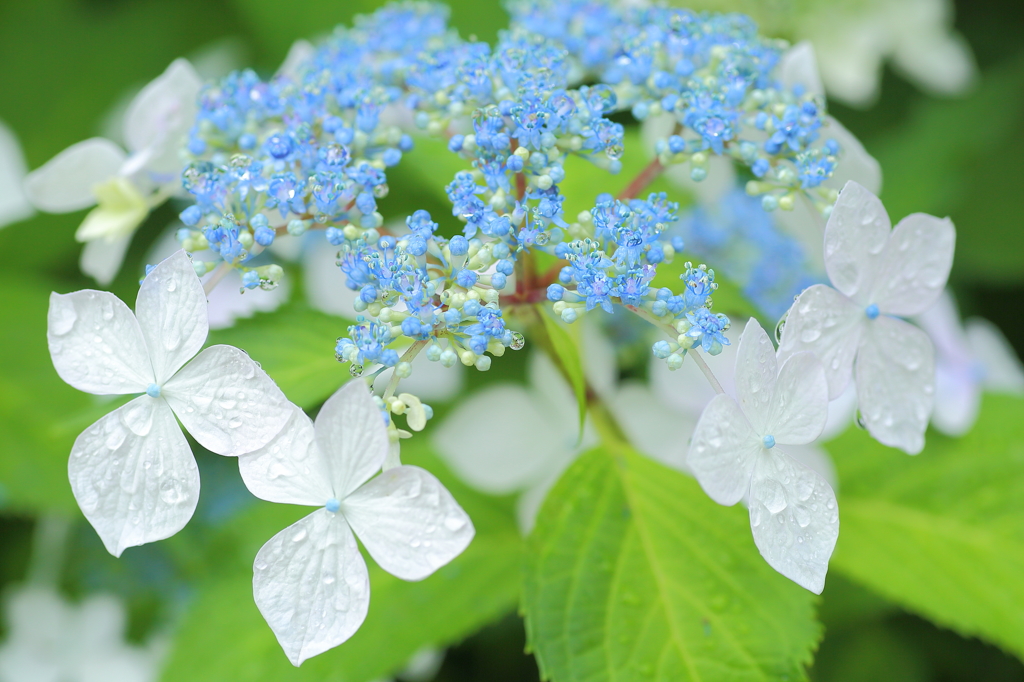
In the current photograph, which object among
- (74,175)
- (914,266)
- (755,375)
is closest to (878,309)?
(914,266)

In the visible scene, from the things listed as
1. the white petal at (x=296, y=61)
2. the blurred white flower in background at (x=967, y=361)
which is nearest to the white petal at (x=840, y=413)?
the blurred white flower in background at (x=967, y=361)

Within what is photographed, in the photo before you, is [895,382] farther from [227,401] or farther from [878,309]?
[227,401]

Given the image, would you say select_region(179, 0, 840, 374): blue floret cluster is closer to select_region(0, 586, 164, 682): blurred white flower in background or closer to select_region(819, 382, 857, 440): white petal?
select_region(819, 382, 857, 440): white petal

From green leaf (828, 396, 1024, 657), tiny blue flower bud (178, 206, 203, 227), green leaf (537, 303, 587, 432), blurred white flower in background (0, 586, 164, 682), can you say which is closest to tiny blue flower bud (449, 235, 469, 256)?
green leaf (537, 303, 587, 432)

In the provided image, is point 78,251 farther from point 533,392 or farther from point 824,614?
point 824,614

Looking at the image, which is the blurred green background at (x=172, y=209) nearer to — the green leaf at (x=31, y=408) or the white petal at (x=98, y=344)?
the green leaf at (x=31, y=408)

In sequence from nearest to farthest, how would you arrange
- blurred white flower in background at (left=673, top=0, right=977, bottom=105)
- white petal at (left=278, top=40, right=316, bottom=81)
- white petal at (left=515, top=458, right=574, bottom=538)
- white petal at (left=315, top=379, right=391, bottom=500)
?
white petal at (left=315, top=379, right=391, bottom=500)
white petal at (left=278, top=40, right=316, bottom=81)
white petal at (left=515, top=458, right=574, bottom=538)
blurred white flower in background at (left=673, top=0, right=977, bottom=105)
